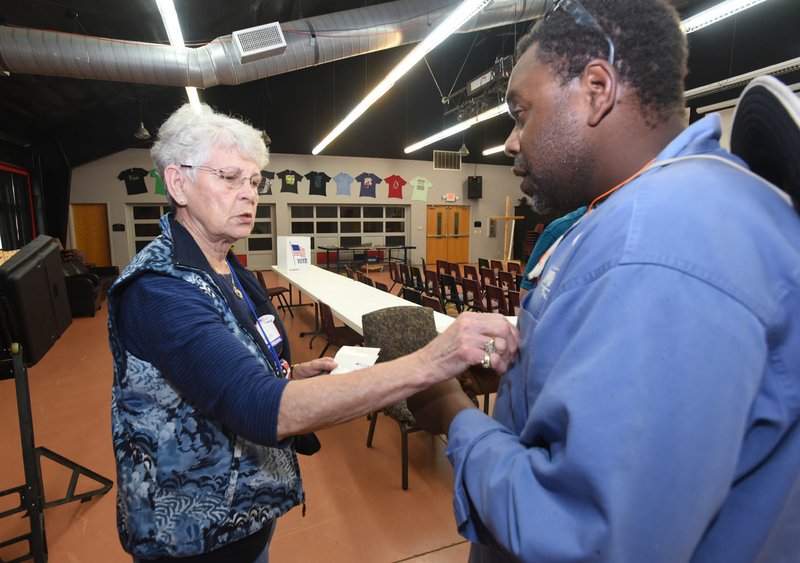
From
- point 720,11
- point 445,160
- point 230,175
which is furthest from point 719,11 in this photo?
point 445,160

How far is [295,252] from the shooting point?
632 centimetres

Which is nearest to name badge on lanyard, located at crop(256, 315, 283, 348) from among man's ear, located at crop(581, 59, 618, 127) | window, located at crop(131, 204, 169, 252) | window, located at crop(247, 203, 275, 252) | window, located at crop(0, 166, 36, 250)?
man's ear, located at crop(581, 59, 618, 127)

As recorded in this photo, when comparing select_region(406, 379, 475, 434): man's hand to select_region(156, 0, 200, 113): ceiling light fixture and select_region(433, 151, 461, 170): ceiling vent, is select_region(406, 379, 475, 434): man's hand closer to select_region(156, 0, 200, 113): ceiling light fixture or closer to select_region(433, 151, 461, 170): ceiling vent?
select_region(156, 0, 200, 113): ceiling light fixture

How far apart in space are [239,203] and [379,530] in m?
1.85

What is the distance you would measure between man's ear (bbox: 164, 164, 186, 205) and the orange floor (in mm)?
1748

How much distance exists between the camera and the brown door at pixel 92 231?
10.9 meters

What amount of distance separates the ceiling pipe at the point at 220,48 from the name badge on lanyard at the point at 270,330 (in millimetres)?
5336

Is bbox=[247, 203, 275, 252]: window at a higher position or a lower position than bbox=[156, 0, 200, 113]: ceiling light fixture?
lower

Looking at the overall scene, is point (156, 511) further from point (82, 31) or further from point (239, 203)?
point (82, 31)

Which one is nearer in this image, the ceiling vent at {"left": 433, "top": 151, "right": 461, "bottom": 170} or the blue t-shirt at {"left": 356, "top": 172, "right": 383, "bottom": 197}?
the ceiling vent at {"left": 433, "top": 151, "right": 461, "bottom": 170}

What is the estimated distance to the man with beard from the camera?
0.39 metres

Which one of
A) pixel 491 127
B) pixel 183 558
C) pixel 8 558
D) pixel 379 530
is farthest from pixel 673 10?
pixel 491 127

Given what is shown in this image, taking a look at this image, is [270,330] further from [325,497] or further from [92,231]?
[92,231]

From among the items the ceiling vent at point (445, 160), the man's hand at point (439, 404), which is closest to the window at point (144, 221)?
the ceiling vent at point (445, 160)
